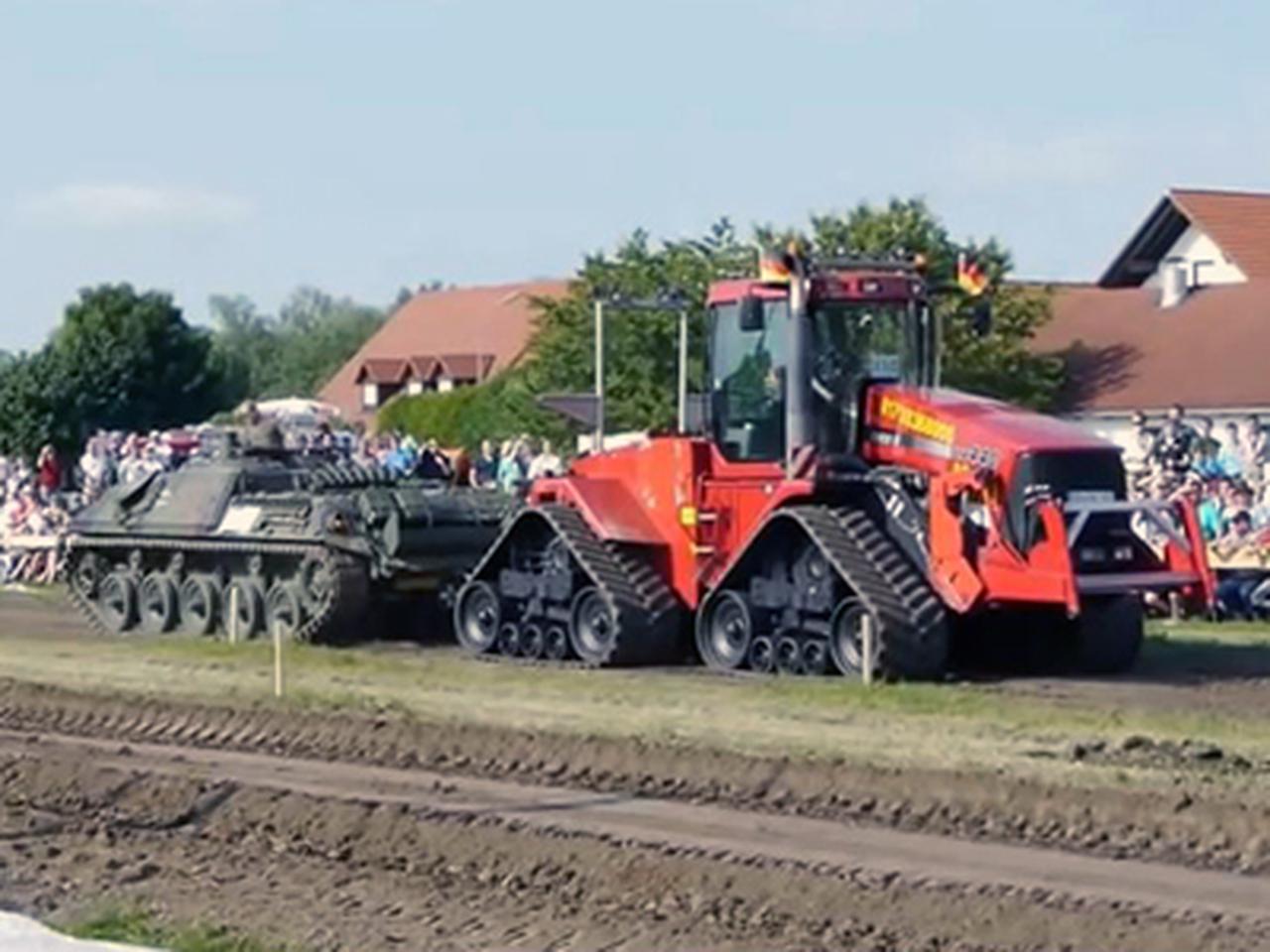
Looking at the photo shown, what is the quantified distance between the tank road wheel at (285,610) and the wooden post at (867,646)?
6.90 m

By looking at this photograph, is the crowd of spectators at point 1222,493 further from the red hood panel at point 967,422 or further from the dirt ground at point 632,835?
the dirt ground at point 632,835

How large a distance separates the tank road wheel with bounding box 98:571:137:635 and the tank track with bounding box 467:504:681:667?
652cm

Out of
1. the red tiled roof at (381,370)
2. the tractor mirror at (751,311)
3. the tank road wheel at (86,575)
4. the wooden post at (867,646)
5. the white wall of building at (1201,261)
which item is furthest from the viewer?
the red tiled roof at (381,370)

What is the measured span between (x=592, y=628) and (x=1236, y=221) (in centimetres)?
3450

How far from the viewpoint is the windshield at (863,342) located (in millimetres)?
22453

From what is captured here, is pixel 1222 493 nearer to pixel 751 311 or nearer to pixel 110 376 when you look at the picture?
pixel 751 311

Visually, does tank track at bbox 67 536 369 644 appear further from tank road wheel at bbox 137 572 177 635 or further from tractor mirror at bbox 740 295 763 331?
tractor mirror at bbox 740 295 763 331

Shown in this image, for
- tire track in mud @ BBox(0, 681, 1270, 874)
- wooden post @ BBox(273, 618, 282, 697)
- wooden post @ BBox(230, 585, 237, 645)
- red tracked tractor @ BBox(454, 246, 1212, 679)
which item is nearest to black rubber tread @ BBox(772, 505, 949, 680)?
red tracked tractor @ BBox(454, 246, 1212, 679)

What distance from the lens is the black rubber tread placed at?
21.4m

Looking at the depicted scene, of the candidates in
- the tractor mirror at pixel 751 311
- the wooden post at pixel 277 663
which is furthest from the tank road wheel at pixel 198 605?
the tractor mirror at pixel 751 311

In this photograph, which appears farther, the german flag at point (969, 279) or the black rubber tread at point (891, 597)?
the german flag at point (969, 279)

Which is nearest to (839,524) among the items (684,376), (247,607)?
(684,376)

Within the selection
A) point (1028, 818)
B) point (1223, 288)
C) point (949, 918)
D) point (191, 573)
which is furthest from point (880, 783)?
point (1223, 288)

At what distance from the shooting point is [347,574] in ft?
86.9
